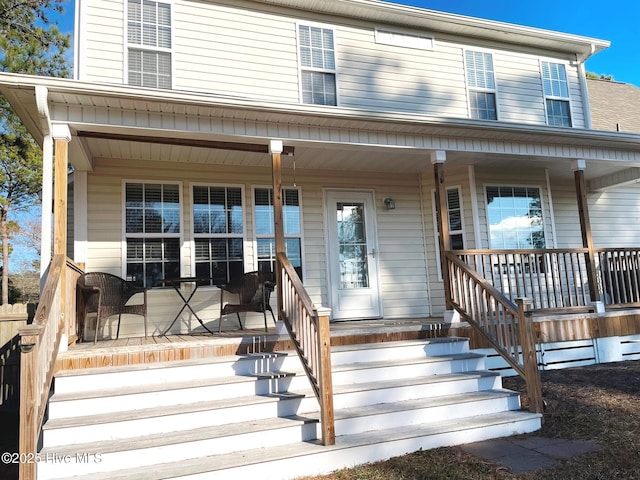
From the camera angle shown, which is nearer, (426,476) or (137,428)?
(426,476)

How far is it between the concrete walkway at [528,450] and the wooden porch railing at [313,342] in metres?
1.14

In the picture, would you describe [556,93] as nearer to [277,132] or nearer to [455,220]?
[455,220]

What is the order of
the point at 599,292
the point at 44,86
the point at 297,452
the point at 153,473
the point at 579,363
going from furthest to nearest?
the point at 599,292
the point at 579,363
the point at 44,86
the point at 297,452
the point at 153,473

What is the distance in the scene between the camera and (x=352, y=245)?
723 centimetres

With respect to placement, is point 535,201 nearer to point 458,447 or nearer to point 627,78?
point 458,447

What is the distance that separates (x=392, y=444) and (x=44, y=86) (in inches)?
165

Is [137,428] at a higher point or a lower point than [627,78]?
lower

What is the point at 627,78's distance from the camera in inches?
931

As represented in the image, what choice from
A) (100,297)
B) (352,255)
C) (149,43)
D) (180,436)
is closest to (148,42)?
(149,43)

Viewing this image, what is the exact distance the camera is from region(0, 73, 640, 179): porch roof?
14.5 feet

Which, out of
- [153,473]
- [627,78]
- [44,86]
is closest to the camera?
[153,473]

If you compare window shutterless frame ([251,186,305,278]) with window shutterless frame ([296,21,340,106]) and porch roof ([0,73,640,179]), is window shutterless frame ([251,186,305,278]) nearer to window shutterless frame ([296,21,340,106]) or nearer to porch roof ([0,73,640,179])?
porch roof ([0,73,640,179])

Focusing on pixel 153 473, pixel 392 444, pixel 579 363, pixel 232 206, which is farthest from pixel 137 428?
pixel 579 363

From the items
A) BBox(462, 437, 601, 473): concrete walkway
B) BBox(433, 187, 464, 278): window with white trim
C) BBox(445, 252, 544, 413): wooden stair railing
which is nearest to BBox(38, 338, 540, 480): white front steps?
BBox(462, 437, 601, 473): concrete walkway
